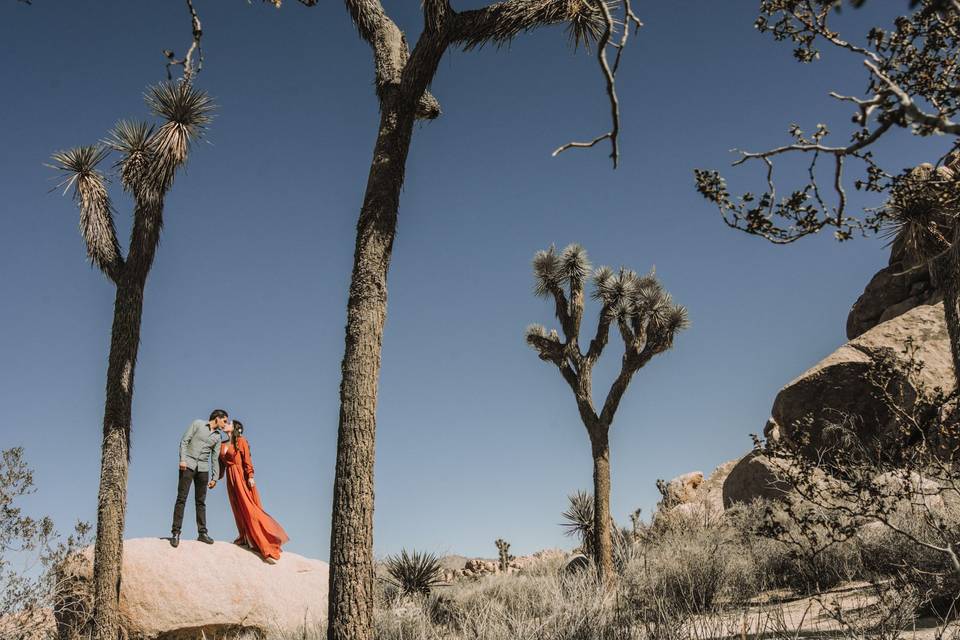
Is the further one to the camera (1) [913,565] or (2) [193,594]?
(2) [193,594]

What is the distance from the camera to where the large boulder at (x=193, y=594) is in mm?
8672

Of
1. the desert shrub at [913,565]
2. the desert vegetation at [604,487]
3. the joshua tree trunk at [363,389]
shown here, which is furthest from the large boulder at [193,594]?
the desert shrub at [913,565]

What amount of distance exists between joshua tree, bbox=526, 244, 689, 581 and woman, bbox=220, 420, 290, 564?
645 centimetres

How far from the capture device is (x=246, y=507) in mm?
10367

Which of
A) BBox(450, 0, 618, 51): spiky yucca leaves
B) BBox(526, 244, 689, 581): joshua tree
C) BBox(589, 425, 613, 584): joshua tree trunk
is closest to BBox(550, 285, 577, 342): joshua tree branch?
BBox(526, 244, 689, 581): joshua tree

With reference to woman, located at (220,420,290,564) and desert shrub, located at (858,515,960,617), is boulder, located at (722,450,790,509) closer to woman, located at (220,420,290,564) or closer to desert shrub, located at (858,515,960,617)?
desert shrub, located at (858,515,960,617)

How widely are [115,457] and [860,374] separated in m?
17.9

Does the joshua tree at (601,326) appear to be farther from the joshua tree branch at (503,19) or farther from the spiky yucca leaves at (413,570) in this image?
the joshua tree branch at (503,19)

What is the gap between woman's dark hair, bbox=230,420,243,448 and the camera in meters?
10.7

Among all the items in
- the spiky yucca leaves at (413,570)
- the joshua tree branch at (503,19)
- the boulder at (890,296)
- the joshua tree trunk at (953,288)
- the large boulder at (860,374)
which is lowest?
the spiky yucca leaves at (413,570)

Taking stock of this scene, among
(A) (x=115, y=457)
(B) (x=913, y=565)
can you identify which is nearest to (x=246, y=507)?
(A) (x=115, y=457)

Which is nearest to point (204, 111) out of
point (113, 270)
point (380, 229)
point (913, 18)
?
point (113, 270)

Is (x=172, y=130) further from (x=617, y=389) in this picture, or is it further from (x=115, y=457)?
(x=617, y=389)

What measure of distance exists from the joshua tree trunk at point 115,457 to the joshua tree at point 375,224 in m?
4.27
